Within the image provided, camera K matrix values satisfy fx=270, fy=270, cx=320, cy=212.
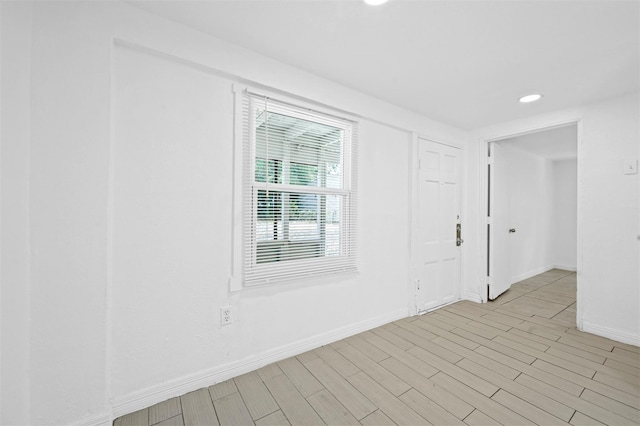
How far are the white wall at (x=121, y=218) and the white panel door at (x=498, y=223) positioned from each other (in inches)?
110

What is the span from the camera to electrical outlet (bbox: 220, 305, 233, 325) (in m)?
1.92

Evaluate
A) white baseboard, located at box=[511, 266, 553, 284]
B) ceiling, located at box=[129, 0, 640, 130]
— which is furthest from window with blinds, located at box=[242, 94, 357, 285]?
white baseboard, located at box=[511, 266, 553, 284]

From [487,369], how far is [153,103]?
3.06 m

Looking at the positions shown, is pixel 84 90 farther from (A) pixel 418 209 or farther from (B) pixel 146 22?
(A) pixel 418 209

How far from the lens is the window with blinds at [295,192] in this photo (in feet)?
6.72

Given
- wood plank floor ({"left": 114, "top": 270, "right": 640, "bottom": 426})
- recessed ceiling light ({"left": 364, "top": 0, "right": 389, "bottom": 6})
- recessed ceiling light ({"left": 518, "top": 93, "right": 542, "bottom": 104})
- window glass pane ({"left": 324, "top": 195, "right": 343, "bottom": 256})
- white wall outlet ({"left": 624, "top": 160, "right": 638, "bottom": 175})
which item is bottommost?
wood plank floor ({"left": 114, "top": 270, "right": 640, "bottom": 426})

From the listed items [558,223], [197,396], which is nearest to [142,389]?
[197,396]

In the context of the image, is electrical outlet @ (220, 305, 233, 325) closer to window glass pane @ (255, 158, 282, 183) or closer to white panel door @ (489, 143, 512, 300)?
window glass pane @ (255, 158, 282, 183)

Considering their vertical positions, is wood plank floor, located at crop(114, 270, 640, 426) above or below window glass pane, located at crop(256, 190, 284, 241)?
below

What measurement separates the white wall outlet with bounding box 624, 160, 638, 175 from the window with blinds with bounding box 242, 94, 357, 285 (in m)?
2.59

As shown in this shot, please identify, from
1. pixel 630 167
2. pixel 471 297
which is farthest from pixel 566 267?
pixel 630 167

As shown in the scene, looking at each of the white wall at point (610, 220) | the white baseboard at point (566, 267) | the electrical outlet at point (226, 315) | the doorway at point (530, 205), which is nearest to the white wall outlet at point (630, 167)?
the white wall at point (610, 220)

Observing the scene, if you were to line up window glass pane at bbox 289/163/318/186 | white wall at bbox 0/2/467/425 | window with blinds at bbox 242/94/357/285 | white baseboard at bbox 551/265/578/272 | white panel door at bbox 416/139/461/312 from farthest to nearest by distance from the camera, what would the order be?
white baseboard at bbox 551/265/578/272, white panel door at bbox 416/139/461/312, window glass pane at bbox 289/163/318/186, window with blinds at bbox 242/94/357/285, white wall at bbox 0/2/467/425

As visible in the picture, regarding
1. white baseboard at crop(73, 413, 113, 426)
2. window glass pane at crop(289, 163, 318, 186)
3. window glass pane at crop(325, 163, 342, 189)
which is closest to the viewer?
white baseboard at crop(73, 413, 113, 426)
